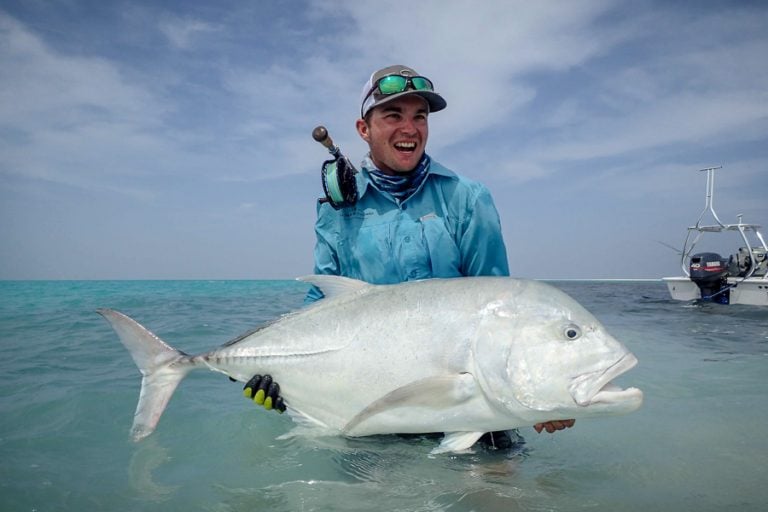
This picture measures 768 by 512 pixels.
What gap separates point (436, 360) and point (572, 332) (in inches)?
25.7

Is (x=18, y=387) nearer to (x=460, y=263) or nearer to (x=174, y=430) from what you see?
(x=174, y=430)

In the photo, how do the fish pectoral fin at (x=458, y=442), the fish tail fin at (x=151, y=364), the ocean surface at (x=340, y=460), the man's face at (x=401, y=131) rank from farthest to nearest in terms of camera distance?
the man's face at (x=401, y=131)
the fish tail fin at (x=151, y=364)
the ocean surface at (x=340, y=460)
the fish pectoral fin at (x=458, y=442)

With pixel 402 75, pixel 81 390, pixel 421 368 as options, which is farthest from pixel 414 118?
pixel 81 390

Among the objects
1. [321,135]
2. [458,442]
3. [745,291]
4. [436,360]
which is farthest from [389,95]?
[745,291]

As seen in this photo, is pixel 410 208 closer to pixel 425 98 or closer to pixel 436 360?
pixel 425 98

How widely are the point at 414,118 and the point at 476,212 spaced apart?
32.9 inches

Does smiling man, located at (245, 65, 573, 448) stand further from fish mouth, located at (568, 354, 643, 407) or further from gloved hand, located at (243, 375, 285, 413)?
fish mouth, located at (568, 354, 643, 407)

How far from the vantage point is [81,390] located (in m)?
5.13

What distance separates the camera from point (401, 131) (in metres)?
3.46

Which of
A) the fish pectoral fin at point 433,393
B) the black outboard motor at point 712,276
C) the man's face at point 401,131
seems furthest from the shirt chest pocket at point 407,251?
the black outboard motor at point 712,276

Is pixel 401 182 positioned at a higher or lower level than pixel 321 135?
lower

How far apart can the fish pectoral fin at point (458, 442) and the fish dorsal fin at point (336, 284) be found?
940 millimetres

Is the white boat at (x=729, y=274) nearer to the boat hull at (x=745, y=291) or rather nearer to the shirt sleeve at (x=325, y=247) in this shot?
the boat hull at (x=745, y=291)

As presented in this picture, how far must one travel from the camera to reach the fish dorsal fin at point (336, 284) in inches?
109
